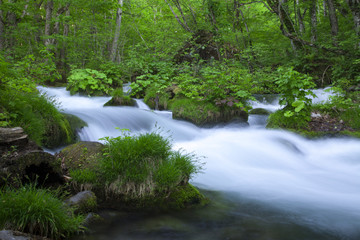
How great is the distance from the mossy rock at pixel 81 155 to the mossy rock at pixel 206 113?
180 inches

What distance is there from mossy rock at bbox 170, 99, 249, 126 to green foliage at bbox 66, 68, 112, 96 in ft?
16.1

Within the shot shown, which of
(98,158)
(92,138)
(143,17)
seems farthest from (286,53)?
(98,158)

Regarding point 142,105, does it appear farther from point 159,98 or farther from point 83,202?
point 83,202

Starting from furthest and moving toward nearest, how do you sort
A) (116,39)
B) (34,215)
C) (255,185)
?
(116,39), (255,185), (34,215)

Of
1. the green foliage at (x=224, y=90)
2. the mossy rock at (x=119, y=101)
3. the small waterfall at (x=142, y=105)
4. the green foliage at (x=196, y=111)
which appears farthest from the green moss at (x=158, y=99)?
the green foliage at (x=224, y=90)

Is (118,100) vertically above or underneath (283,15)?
underneath

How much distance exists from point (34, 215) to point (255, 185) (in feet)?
12.0

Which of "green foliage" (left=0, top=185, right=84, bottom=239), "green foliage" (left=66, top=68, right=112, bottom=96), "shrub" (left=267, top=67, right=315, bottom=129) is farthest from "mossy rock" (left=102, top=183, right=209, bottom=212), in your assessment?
"green foliage" (left=66, top=68, right=112, bottom=96)

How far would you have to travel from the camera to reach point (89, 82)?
1154 centimetres

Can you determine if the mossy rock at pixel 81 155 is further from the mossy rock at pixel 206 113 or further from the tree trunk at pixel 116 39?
the tree trunk at pixel 116 39

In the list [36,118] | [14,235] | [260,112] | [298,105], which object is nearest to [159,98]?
[260,112]

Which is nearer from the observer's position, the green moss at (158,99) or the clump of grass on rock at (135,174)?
the clump of grass on rock at (135,174)

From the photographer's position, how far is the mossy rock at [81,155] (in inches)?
154

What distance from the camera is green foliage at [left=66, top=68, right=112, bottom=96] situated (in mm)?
11547
